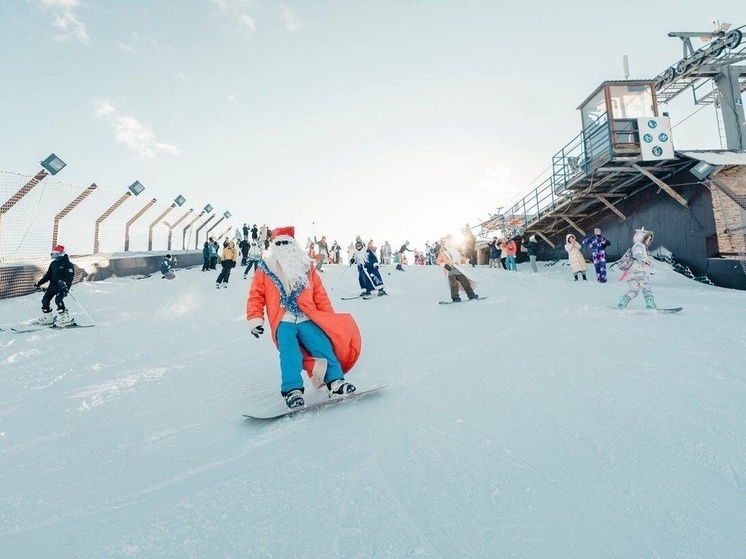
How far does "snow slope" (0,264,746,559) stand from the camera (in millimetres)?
1615

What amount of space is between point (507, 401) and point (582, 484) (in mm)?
1085

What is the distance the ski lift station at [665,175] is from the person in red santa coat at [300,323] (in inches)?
448

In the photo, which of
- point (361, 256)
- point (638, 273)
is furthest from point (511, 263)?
point (638, 273)

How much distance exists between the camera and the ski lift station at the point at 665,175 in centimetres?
1135

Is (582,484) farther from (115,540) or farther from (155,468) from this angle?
(155,468)

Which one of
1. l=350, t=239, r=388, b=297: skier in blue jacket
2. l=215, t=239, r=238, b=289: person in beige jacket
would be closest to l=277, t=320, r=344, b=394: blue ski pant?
l=350, t=239, r=388, b=297: skier in blue jacket

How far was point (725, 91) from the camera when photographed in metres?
17.0

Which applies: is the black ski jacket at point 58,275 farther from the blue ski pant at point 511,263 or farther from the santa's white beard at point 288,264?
the blue ski pant at point 511,263

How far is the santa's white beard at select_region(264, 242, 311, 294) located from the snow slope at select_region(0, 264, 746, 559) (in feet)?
3.66

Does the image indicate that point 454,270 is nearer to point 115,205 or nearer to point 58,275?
point 58,275

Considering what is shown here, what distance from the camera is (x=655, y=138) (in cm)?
1234

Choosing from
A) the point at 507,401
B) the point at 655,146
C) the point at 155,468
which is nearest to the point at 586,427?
the point at 507,401

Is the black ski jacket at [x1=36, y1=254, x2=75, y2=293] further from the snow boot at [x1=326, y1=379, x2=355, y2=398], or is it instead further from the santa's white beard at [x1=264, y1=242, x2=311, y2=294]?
the snow boot at [x1=326, y1=379, x2=355, y2=398]

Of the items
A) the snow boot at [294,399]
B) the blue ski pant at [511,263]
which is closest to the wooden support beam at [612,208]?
the blue ski pant at [511,263]
